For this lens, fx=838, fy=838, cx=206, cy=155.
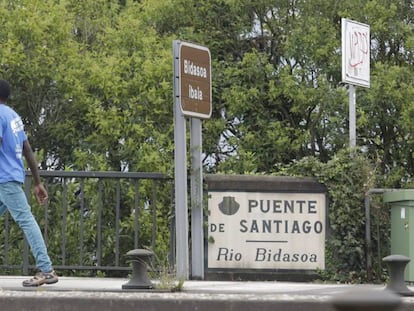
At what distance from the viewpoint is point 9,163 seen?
646cm

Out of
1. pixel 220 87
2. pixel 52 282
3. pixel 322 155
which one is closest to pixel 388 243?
pixel 52 282

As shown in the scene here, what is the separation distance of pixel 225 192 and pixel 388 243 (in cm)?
Answer: 169

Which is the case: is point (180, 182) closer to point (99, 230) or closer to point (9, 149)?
point (99, 230)

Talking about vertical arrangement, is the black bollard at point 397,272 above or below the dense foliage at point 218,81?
below

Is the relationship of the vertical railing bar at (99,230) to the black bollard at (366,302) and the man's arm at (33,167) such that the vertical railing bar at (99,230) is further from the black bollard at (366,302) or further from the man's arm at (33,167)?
the black bollard at (366,302)

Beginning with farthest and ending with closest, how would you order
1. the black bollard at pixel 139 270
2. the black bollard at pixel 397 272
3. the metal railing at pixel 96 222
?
the metal railing at pixel 96 222 < the black bollard at pixel 139 270 < the black bollard at pixel 397 272

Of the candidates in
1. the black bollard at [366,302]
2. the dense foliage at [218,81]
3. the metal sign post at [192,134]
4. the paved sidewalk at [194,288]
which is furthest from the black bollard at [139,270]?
the black bollard at [366,302]

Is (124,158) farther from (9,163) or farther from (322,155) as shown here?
(9,163)

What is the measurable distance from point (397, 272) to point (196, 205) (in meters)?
2.36

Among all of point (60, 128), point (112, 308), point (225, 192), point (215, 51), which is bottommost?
point (112, 308)

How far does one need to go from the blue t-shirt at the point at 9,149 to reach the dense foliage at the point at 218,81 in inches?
147

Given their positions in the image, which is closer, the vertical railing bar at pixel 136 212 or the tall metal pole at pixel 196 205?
the tall metal pole at pixel 196 205

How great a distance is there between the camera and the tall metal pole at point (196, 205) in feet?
25.6

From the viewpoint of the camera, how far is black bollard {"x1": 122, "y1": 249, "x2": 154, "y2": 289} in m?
6.29
